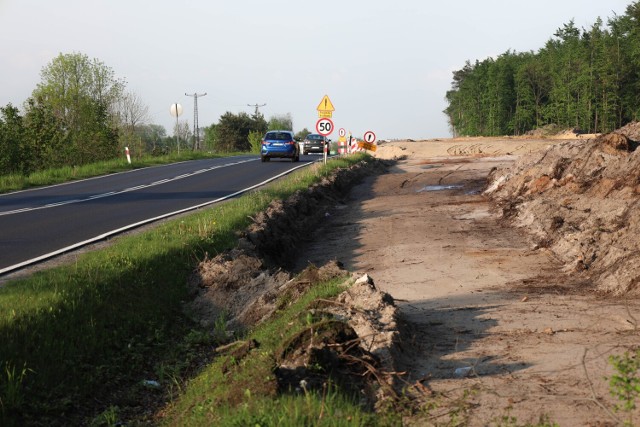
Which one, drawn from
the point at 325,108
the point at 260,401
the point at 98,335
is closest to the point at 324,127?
the point at 325,108

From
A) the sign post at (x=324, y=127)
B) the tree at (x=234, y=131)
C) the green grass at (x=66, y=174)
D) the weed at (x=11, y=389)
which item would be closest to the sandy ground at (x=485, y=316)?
the weed at (x=11, y=389)

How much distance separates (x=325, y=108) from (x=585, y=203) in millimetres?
18159

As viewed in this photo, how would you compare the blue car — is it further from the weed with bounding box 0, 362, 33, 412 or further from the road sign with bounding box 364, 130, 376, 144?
the weed with bounding box 0, 362, 33, 412

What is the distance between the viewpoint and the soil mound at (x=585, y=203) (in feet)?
37.8

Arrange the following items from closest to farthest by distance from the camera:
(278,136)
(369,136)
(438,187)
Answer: (438,187), (278,136), (369,136)

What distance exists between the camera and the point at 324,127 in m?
32.5

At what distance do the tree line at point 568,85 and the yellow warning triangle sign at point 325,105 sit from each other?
47107 millimetres

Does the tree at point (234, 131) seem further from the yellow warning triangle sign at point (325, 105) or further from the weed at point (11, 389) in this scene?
the weed at point (11, 389)

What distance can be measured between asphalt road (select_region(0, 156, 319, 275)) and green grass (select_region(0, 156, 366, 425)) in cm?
171

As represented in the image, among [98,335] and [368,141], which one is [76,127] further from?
[98,335]

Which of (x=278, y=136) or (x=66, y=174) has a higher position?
(x=278, y=136)

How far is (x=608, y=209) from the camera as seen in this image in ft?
48.1

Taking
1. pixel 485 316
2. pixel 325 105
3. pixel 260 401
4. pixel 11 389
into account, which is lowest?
pixel 11 389

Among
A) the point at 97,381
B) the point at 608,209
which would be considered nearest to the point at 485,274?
Result: the point at 608,209
